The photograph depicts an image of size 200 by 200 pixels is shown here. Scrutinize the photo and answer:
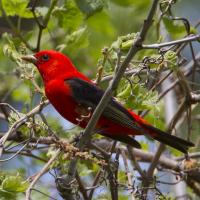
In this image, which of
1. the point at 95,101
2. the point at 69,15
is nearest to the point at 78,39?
the point at 69,15

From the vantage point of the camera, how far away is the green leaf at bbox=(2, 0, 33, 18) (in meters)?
4.75

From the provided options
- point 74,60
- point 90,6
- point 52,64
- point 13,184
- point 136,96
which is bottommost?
point 74,60

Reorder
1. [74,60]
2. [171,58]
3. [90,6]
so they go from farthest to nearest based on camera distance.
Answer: [74,60]
[90,6]
[171,58]

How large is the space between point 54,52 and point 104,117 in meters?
0.90

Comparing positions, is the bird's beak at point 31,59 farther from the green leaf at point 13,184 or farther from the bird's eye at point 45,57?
the green leaf at point 13,184

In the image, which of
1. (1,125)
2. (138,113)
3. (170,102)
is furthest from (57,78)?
(1,125)

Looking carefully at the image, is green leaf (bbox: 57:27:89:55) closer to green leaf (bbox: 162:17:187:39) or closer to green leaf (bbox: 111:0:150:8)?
green leaf (bbox: 162:17:187:39)

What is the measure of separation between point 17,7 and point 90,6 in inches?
24.1

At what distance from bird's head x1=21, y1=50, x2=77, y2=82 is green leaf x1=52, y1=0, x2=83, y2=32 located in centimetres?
24

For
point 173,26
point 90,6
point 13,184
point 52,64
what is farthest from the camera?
point 52,64

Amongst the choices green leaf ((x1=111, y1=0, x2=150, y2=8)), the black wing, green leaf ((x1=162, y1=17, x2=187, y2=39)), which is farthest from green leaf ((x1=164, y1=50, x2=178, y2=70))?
green leaf ((x1=111, y1=0, x2=150, y2=8))

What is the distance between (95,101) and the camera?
14.8 ft

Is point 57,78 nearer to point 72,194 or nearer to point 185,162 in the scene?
point 185,162

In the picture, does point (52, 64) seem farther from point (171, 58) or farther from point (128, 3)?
point (171, 58)
